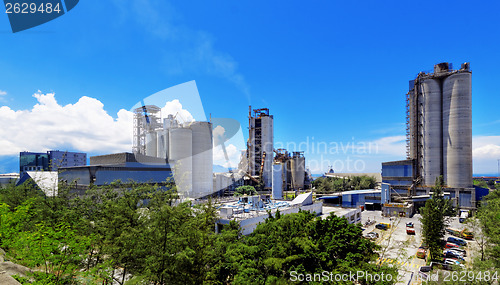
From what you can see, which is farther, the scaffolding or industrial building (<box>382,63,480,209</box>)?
the scaffolding

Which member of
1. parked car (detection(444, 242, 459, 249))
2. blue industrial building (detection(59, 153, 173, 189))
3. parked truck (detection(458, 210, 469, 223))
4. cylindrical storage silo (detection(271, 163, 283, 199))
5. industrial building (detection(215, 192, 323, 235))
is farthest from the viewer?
cylindrical storage silo (detection(271, 163, 283, 199))

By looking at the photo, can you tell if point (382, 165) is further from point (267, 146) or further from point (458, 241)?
point (267, 146)

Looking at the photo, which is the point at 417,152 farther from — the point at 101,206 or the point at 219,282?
the point at 101,206

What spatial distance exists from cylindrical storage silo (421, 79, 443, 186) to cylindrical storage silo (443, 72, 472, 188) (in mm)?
1876

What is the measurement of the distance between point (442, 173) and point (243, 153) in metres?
61.7

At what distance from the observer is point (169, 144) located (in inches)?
2484

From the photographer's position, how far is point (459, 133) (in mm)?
50969

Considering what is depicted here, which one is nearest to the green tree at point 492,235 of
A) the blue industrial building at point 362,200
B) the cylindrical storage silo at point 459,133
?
the blue industrial building at point 362,200

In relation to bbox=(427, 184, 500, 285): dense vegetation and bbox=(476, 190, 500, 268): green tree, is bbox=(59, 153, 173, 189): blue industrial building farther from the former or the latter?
bbox=(476, 190, 500, 268): green tree

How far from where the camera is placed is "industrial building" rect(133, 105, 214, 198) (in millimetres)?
62806

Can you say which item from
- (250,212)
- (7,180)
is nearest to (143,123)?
(7,180)

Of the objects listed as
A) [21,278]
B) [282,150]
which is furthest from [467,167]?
[21,278]

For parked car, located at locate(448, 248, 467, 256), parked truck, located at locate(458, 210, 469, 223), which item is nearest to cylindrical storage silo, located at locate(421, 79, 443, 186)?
parked truck, located at locate(458, 210, 469, 223)

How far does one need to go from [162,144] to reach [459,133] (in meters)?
70.7
